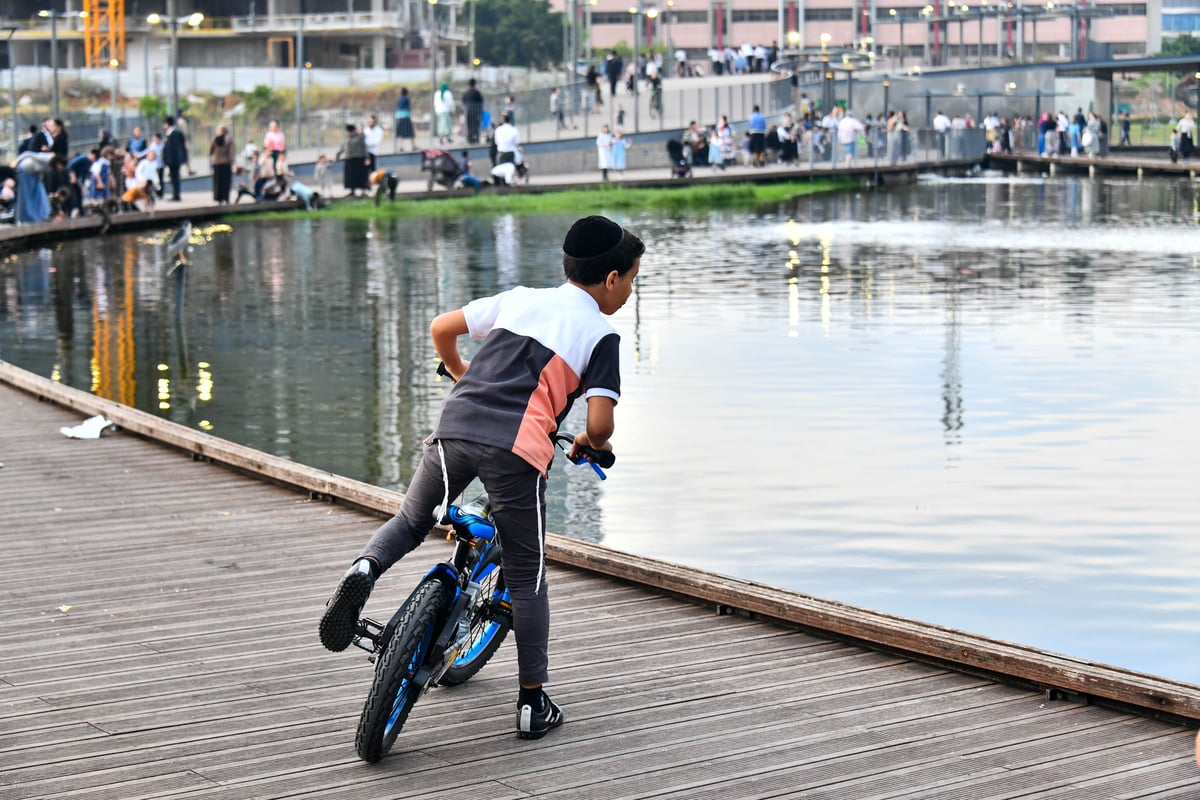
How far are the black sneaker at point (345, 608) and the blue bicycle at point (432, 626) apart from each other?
8 cm

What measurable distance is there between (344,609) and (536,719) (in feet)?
2.40

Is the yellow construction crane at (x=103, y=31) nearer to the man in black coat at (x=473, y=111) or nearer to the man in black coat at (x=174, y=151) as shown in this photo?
the man in black coat at (x=473, y=111)

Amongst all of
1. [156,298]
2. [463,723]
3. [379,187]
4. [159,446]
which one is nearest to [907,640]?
[463,723]

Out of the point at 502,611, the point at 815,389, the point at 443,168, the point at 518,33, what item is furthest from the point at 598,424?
the point at 518,33

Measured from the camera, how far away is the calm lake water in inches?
381

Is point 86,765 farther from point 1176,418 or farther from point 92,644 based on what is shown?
point 1176,418

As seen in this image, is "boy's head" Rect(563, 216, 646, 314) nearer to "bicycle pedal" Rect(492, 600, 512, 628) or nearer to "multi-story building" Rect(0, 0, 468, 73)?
"bicycle pedal" Rect(492, 600, 512, 628)

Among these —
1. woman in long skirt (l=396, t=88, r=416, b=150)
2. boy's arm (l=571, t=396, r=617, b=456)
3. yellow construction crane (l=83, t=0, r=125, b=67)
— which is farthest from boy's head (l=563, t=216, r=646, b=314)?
yellow construction crane (l=83, t=0, r=125, b=67)

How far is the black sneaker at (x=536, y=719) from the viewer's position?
209 inches

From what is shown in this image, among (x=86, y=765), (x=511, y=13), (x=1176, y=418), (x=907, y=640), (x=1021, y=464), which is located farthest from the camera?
(x=511, y=13)

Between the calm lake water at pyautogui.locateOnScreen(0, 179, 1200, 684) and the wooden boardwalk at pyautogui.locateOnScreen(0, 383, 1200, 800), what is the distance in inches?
97.8

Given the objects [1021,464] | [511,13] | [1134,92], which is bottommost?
[1021,464]

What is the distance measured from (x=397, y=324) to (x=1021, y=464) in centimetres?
890

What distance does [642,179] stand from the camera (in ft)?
154
